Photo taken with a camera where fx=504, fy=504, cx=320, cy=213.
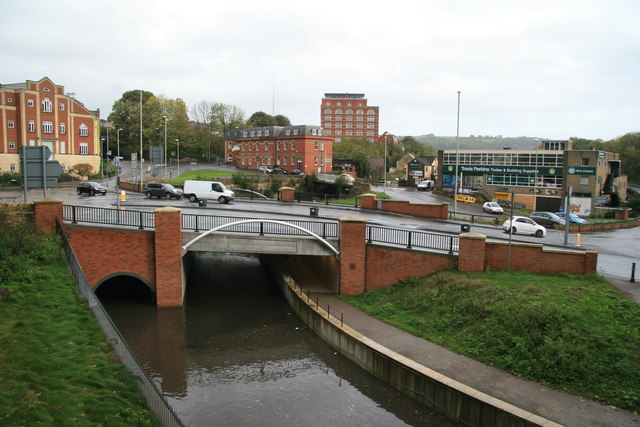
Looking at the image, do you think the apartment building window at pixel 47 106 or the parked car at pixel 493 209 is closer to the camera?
the parked car at pixel 493 209

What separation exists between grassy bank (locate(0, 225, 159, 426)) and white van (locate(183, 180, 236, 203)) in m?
23.4

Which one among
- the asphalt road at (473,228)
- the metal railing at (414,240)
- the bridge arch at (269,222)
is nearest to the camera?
the bridge arch at (269,222)

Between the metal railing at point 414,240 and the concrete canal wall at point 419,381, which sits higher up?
the metal railing at point 414,240

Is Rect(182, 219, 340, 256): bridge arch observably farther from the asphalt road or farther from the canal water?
the asphalt road

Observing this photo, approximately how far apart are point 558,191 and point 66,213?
168ft

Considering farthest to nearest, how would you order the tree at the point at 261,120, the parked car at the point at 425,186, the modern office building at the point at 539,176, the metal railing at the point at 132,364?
the tree at the point at 261,120, the parked car at the point at 425,186, the modern office building at the point at 539,176, the metal railing at the point at 132,364

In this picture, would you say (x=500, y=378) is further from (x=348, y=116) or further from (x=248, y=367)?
(x=348, y=116)

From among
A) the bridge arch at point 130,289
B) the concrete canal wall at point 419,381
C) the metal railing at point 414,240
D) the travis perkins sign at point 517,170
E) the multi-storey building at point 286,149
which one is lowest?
the bridge arch at point 130,289

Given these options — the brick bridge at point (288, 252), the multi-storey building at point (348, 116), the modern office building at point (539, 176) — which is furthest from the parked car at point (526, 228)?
the multi-storey building at point (348, 116)

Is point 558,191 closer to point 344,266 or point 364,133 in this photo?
point 344,266

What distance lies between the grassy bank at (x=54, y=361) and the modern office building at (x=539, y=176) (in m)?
45.0

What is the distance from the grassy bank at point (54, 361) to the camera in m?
8.52

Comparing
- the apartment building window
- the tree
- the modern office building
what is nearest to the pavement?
the modern office building

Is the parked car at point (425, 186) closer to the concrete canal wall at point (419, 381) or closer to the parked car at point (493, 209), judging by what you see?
the parked car at point (493, 209)
